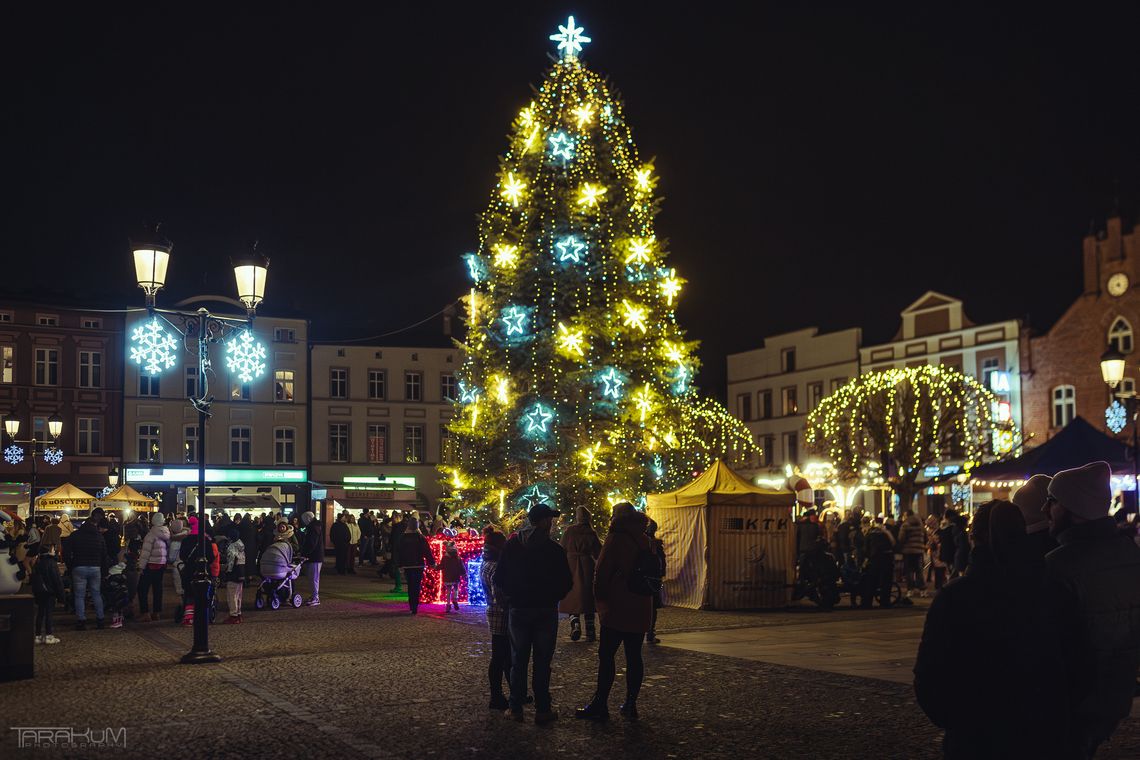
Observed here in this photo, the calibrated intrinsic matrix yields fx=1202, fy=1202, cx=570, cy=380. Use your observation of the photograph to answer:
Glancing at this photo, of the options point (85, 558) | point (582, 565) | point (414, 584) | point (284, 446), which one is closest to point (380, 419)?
point (284, 446)

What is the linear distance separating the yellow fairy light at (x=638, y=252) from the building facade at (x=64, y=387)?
39.8m

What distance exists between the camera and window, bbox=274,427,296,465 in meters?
60.2

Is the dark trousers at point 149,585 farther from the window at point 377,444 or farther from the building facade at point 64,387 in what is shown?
the window at point 377,444

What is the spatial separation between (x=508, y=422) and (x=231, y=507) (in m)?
37.4

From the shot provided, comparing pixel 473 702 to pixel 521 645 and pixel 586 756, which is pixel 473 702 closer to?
pixel 521 645

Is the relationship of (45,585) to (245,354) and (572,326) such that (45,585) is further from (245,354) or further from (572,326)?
(572,326)

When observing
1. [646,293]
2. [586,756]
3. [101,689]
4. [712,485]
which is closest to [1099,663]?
[586,756]

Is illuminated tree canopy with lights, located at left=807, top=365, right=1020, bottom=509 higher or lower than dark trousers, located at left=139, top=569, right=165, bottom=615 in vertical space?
higher

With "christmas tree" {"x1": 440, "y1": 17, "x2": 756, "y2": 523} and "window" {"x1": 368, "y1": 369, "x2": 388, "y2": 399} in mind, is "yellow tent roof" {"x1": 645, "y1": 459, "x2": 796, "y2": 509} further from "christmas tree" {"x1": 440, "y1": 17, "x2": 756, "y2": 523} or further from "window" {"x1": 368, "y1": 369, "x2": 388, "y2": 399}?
"window" {"x1": 368, "y1": 369, "x2": 388, "y2": 399}

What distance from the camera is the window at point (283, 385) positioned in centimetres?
6031

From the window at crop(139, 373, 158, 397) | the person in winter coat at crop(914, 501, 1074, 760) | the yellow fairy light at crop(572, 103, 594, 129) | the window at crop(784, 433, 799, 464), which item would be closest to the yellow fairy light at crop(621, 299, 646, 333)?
the yellow fairy light at crop(572, 103, 594, 129)

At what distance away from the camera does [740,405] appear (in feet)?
213

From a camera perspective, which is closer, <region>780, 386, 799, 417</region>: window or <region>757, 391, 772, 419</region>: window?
<region>780, 386, 799, 417</region>: window

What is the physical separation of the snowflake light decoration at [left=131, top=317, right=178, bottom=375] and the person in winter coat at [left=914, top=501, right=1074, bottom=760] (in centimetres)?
1274
